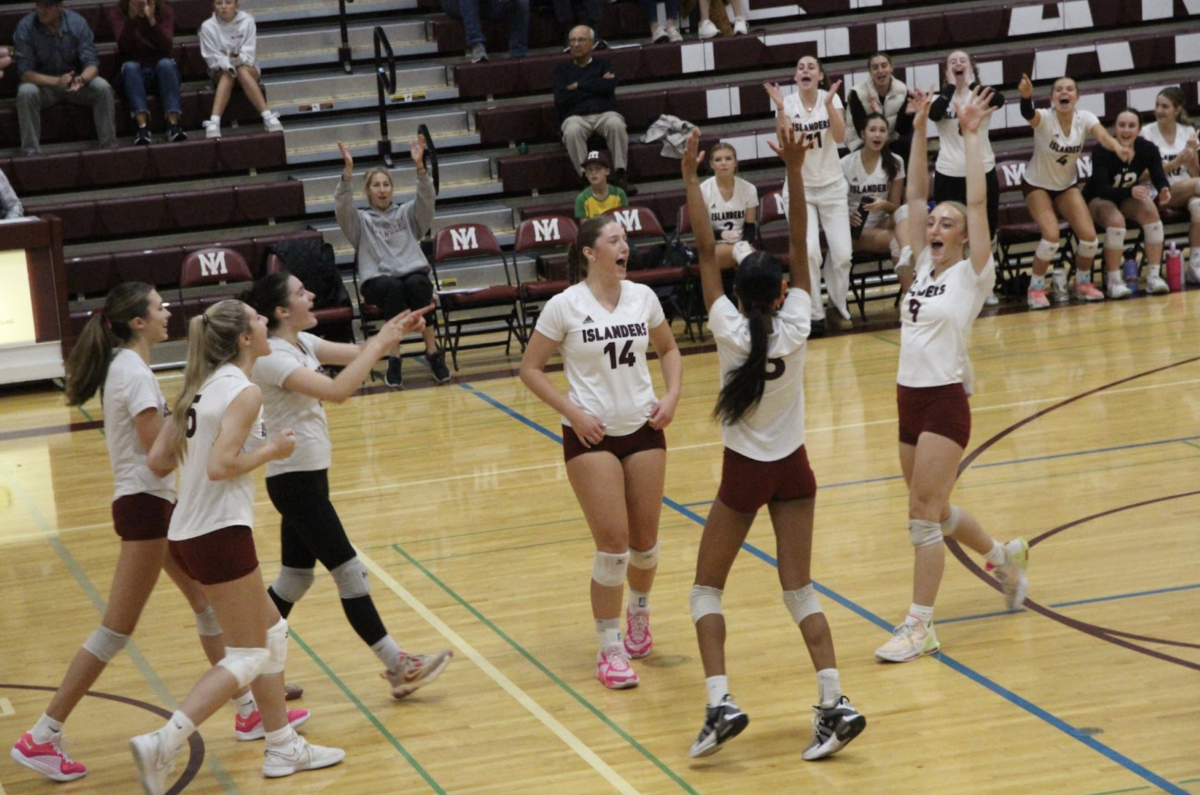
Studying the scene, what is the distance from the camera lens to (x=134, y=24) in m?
14.3

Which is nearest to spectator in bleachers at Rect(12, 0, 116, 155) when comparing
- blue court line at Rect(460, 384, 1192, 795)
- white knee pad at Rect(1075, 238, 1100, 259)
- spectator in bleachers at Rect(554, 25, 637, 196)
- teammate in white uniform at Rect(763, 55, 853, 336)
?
spectator in bleachers at Rect(554, 25, 637, 196)

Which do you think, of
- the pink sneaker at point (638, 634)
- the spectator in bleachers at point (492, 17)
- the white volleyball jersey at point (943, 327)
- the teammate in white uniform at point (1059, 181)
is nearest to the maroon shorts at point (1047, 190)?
the teammate in white uniform at point (1059, 181)

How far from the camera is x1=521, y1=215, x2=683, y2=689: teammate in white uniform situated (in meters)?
5.53

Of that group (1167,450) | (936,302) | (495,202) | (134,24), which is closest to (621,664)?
(936,302)

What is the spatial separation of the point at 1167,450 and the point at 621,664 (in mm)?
4437

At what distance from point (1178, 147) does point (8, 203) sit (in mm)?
10955

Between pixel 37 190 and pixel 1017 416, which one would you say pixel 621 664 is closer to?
pixel 1017 416

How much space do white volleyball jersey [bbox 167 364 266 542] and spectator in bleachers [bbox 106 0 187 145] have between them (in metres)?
10.3

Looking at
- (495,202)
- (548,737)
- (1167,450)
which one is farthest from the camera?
(495,202)

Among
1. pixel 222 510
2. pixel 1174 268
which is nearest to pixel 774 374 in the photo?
pixel 222 510

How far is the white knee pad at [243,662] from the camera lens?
4.73 metres

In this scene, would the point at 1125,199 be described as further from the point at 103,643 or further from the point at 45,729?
the point at 45,729

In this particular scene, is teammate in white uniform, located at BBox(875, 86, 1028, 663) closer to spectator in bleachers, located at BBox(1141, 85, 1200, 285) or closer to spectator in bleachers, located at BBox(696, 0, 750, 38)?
spectator in bleachers, located at BBox(1141, 85, 1200, 285)

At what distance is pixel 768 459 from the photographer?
4953mm
